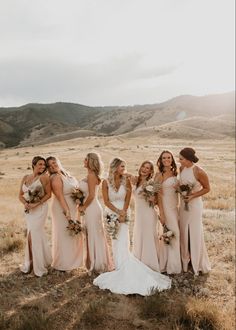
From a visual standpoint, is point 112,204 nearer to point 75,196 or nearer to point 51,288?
point 75,196

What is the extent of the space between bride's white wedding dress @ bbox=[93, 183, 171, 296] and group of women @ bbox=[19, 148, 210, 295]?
0.08 ft

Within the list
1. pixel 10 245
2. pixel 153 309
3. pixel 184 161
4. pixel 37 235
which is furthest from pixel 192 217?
pixel 10 245

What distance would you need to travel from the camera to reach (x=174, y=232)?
1002 centimetres

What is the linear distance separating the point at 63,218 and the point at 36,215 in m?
0.64

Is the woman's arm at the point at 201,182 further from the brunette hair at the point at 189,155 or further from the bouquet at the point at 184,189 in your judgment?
the brunette hair at the point at 189,155

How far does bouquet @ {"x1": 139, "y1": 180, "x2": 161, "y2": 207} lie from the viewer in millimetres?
9555

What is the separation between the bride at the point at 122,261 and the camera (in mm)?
9047

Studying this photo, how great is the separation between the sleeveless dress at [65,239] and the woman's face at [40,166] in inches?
19.8

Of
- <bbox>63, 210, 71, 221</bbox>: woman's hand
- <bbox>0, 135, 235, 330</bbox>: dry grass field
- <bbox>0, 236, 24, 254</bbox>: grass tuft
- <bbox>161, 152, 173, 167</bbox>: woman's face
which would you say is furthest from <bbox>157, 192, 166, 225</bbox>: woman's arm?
<bbox>0, 236, 24, 254</bbox>: grass tuft

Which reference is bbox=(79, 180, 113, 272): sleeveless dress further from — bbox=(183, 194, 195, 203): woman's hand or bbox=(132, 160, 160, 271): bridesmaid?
bbox=(183, 194, 195, 203): woman's hand

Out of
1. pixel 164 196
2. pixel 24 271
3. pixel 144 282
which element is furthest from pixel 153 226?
pixel 24 271

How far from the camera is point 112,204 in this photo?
976 cm

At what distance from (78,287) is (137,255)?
165 centimetres

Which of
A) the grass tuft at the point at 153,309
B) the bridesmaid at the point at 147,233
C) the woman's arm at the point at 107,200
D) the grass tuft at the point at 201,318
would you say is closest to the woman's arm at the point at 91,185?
the woman's arm at the point at 107,200
